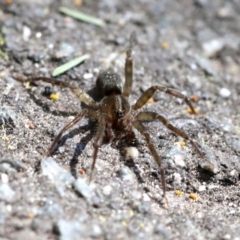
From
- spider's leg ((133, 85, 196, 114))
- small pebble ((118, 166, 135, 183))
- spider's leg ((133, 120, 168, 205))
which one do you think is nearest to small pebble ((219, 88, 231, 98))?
spider's leg ((133, 85, 196, 114))

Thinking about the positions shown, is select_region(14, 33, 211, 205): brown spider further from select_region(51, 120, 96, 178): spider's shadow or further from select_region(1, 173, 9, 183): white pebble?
select_region(1, 173, 9, 183): white pebble

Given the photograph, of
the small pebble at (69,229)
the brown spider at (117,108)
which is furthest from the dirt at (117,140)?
the brown spider at (117,108)

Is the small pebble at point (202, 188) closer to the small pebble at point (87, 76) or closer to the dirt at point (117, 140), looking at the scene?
the dirt at point (117, 140)

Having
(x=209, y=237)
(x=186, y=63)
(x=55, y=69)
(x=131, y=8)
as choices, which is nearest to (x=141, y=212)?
(x=209, y=237)

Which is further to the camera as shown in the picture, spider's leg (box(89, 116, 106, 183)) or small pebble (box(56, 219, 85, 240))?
spider's leg (box(89, 116, 106, 183))

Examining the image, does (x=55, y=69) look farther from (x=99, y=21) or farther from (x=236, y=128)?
(x=236, y=128)

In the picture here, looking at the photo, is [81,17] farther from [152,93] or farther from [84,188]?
[84,188]

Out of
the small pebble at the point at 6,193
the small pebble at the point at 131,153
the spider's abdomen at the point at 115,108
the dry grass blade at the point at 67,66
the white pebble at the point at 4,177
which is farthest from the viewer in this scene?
the dry grass blade at the point at 67,66

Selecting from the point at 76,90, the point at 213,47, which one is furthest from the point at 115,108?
the point at 213,47
